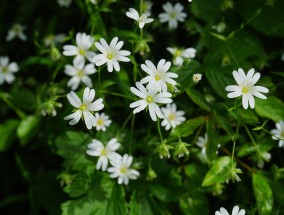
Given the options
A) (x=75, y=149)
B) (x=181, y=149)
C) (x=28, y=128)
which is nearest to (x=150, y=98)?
(x=181, y=149)

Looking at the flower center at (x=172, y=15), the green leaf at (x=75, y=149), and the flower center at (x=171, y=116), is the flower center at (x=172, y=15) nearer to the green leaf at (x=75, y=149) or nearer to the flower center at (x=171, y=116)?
the flower center at (x=171, y=116)

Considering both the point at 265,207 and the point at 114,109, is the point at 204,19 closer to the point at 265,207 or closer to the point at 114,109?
the point at 114,109

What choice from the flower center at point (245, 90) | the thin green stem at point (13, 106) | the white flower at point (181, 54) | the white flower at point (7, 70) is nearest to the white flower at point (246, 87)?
the flower center at point (245, 90)

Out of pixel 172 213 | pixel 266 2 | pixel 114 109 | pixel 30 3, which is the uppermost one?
pixel 266 2

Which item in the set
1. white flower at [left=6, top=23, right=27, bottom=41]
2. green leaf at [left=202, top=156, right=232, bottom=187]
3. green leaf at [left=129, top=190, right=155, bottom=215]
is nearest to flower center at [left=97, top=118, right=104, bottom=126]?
green leaf at [left=129, top=190, right=155, bottom=215]

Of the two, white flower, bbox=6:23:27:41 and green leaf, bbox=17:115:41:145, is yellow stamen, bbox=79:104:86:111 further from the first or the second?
white flower, bbox=6:23:27:41

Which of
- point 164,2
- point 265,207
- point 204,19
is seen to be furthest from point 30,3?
point 265,207

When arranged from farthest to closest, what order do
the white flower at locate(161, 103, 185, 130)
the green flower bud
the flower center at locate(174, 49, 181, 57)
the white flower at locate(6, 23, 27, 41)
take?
the white flower at locate(6, 23, 27, 41), the flower center at locate(174, 49, 181, 57), the white flower at locate(161, 103, 185, 130), the green flower bud
